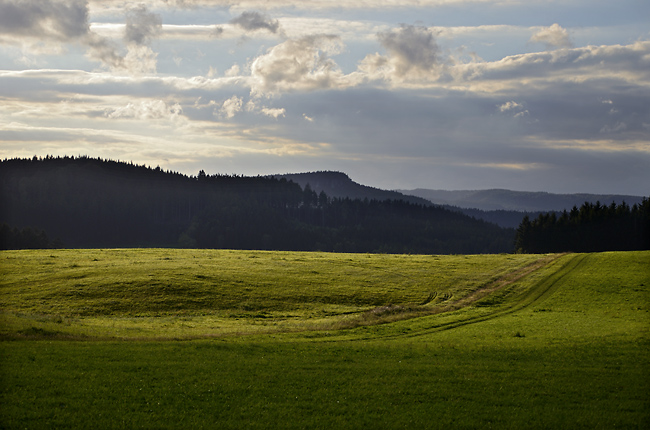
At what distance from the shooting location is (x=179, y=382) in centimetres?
2375

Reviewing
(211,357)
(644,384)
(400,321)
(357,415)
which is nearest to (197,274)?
(400,321)

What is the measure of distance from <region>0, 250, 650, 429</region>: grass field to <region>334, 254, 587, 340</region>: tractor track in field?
1.18 feet

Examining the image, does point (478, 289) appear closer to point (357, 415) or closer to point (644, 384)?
point (644, 384)

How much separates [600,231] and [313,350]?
137 m

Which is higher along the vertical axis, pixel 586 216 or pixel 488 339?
pixel 586 216

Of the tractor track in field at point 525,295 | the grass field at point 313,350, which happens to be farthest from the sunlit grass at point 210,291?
the tractor track in field at point 525,295

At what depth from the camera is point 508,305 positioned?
184 ft

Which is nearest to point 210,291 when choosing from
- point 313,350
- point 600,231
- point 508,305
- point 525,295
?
point 313,350

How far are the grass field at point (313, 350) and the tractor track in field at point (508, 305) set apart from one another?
0.36 metres

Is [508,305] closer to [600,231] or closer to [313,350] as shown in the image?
[313,350]

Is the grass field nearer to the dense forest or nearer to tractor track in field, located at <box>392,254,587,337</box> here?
tractor track in field, located at <box>392,254,587,337</box>

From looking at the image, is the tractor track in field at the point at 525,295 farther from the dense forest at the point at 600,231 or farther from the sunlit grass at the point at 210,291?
the dense forest at the point at 600,231

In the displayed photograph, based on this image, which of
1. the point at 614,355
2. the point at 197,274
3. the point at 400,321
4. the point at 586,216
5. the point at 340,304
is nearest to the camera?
the point at 614,355

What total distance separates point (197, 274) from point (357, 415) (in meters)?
47.0
